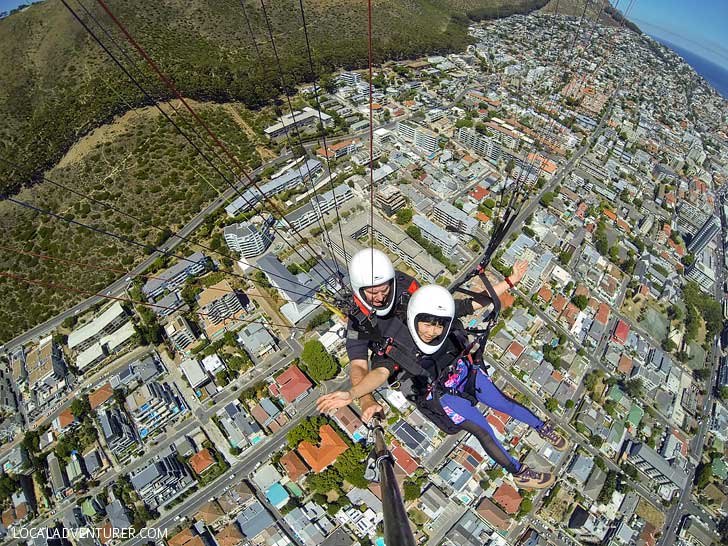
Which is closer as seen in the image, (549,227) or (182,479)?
(182,479)

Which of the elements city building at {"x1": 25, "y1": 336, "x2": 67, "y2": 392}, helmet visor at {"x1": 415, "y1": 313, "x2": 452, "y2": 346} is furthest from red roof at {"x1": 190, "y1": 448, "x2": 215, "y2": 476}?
helmet visor at {"x1": 415, "y1": 313, "x2": 452, "y2": 346}

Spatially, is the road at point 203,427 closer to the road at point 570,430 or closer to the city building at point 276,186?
the road at point 570,430

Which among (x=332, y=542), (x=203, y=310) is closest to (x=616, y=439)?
(x=332, y=542)

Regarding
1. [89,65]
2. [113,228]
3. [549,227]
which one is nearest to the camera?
[113,228]

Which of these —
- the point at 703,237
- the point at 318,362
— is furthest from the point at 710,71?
the point at 318,362

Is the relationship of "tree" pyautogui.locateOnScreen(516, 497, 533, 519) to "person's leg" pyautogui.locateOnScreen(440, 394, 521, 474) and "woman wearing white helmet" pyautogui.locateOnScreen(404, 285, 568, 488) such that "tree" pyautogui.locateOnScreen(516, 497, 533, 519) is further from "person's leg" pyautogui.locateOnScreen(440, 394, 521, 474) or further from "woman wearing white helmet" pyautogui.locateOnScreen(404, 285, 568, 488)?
"person's leg" pyautogui.locateOnScreen(440, 394, 521, 474)

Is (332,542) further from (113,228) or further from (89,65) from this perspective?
(89,65)
